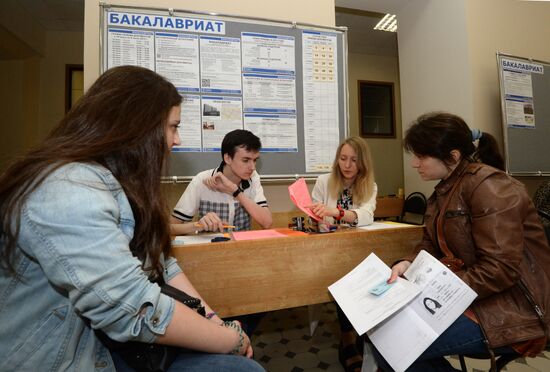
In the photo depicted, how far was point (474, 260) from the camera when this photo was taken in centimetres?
101

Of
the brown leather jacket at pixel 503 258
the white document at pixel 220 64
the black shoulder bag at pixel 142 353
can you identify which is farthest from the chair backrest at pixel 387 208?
the black shoulder bag at pixel 142 353

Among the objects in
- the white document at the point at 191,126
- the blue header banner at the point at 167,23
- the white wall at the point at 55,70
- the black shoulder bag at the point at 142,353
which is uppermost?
the white wall at the point at 55,70

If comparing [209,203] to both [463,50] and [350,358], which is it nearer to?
[350,358]

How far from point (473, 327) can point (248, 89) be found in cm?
177

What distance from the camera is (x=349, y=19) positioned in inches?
158

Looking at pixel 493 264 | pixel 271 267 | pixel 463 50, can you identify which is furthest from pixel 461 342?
pixel 463 50

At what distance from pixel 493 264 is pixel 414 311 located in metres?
0.27

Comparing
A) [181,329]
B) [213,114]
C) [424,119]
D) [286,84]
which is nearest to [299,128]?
[286,84]

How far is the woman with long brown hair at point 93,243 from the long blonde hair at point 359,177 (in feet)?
4.39

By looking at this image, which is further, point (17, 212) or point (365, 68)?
point (365, 68)

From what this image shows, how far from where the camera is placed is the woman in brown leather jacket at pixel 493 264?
35.3 inches

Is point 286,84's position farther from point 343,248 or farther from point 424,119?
point 343,248

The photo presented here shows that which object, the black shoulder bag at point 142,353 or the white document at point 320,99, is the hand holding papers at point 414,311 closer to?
the black shoulder bag at point 142,353

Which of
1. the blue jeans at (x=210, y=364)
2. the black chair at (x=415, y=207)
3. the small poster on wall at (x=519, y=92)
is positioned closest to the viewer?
the blue jeans at (x=210, y=364)
